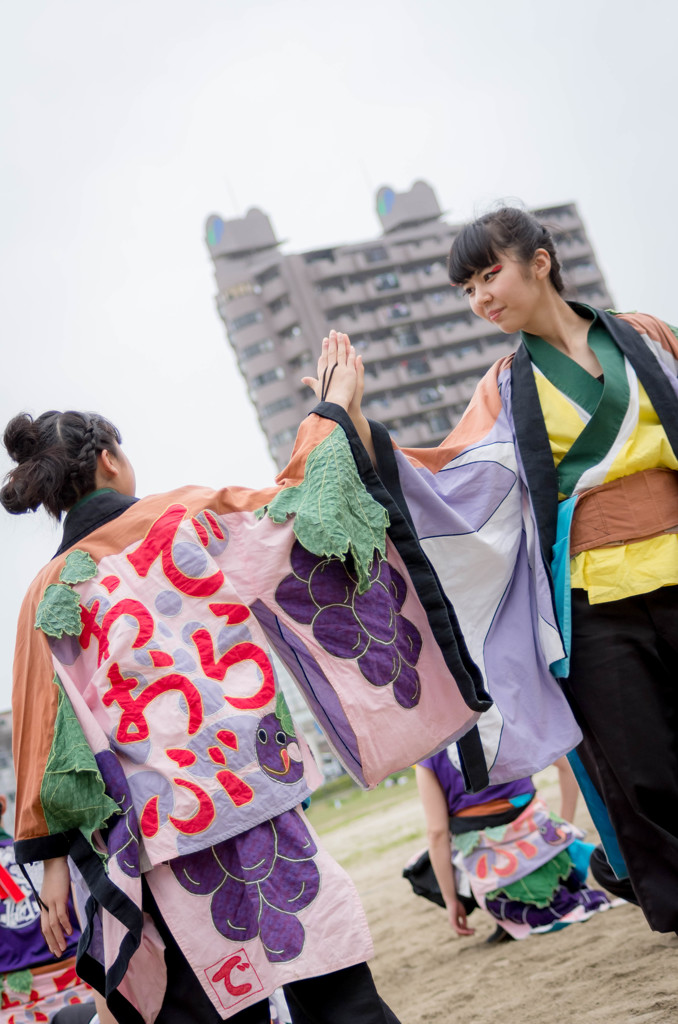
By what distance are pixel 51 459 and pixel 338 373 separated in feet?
2.53

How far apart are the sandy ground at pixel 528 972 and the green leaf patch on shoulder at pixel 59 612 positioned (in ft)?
5.56

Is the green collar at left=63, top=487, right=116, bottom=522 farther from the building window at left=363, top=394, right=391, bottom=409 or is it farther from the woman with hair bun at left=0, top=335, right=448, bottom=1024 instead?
the building window at left=363, top=394, right=391, bottom=409

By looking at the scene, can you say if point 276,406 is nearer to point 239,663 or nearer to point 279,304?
point 279,304

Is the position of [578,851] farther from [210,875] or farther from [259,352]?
[259,352]

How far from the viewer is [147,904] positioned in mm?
2205

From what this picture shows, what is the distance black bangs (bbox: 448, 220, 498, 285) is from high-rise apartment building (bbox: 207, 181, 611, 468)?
33.4 metres

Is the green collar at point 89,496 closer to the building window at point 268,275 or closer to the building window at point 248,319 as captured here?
the building window at point 268,275

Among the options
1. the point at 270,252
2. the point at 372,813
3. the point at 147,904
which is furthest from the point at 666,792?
the point at 270,252

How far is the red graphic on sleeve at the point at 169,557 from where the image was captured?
2.31 metres

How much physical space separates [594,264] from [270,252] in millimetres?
14977

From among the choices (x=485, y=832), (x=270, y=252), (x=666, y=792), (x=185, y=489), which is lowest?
(x=485, y=832)

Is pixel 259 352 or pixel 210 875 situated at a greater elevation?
pixel 259 352

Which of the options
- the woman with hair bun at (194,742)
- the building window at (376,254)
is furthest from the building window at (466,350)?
the woman with hair bun at (194,742)

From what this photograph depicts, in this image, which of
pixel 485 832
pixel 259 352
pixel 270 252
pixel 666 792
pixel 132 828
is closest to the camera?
pixel 132 828
